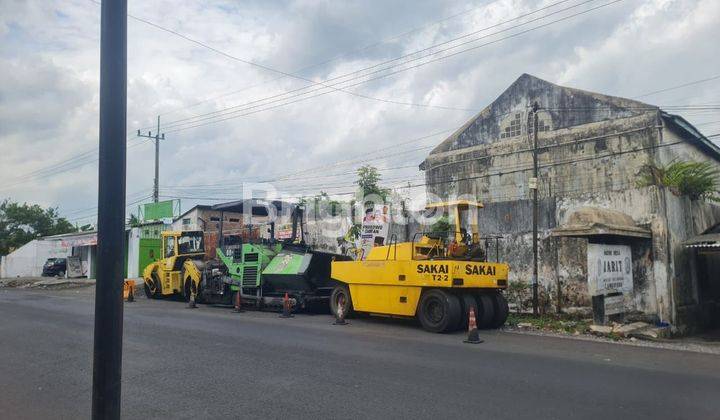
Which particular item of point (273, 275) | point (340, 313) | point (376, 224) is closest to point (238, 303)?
point (273, 275)

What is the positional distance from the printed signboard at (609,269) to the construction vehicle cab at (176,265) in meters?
14.4

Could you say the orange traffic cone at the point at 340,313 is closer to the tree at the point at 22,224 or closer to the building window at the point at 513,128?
the building window at the point at 513,128

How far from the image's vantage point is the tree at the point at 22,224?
2312 inches

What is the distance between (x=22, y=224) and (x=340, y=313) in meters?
57.8

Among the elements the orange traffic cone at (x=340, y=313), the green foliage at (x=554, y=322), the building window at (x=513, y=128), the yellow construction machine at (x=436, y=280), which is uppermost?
the building window at (x=513, y=128)

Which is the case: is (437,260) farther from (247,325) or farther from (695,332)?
(695,332)

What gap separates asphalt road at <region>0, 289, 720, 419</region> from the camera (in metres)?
6.11

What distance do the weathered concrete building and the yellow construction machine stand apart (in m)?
2.13

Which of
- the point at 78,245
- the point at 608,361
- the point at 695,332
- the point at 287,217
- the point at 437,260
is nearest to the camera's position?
the point at 608,361

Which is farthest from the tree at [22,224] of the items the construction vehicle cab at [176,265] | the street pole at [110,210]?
the street pole at [110,210]

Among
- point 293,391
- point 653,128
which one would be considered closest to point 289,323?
point 293,391

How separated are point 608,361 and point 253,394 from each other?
5.69m

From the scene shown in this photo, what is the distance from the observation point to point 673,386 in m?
7.16

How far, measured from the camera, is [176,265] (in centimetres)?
2277
